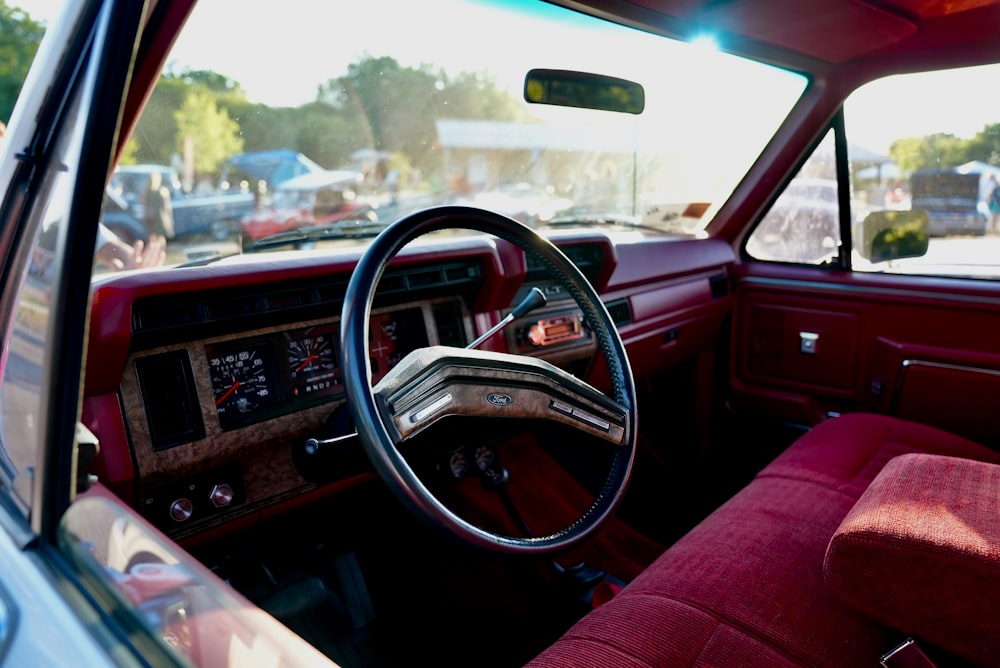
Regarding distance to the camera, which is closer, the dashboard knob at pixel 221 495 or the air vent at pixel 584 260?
the dashboard knob at pixel 221 495

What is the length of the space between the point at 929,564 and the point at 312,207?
7.02 ft

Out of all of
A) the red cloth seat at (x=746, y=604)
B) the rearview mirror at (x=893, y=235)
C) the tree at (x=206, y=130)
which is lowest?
the red cloth seat at (x=746, y=604)

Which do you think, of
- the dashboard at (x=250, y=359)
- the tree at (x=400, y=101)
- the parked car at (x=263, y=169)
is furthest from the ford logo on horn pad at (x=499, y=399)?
the tree at (x=400, y=101)

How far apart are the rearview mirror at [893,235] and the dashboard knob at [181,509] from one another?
2675 millimetres

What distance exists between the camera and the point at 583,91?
8.34ft

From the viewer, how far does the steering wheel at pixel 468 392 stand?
47.6 inches

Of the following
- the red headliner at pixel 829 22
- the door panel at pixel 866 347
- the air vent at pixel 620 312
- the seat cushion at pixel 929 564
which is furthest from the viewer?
the air vent at pixel 620 312

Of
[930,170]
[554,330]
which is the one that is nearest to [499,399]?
[554,330]

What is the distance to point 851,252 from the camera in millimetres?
3115

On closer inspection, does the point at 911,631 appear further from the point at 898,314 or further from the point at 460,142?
the point at 460,142

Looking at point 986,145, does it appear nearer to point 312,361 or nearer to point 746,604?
point 746,604

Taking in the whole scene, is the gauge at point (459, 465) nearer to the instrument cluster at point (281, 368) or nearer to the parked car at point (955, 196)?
the instrument cluster at point (281, 368)

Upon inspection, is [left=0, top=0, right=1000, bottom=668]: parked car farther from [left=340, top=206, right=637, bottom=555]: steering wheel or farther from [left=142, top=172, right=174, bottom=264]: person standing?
[left=142, top=172, right=174, bottom=264]: person standing

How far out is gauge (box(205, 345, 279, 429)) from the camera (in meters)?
1.80
